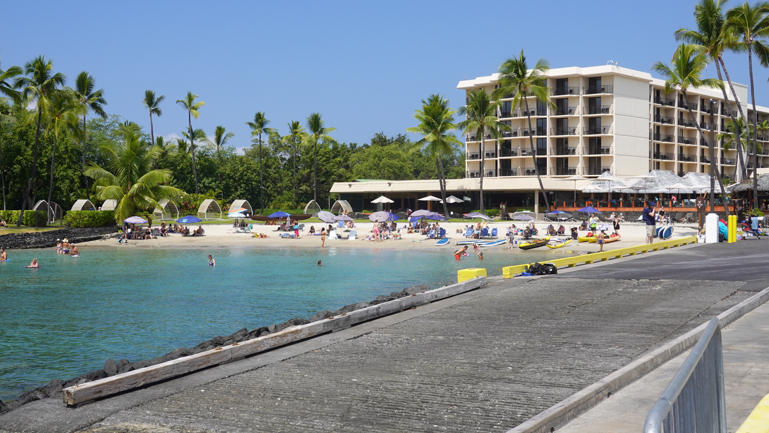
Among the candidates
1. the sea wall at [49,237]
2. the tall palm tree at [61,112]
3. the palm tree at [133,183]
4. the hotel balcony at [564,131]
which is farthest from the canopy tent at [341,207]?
the hotel balcony at [564,131]

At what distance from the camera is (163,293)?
78.2 feet

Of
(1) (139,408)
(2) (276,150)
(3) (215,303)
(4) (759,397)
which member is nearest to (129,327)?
(3) (215,303)

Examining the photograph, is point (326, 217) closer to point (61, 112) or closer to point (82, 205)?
point (61, 112)

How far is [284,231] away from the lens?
1930 inches

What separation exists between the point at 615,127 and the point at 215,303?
60472 millimetres

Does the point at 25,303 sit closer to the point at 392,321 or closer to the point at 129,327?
the point at 129,327

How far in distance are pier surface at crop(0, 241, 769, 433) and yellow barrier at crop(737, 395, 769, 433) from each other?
2.06 metres

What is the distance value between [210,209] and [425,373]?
60503 millimetres

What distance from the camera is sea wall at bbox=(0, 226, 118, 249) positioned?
141 feet

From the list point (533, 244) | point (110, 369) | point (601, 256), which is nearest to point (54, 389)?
point (110, 369)

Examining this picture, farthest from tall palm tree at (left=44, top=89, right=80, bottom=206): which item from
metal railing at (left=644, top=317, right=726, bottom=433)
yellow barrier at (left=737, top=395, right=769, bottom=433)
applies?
metal railing at (left=644, top=317, right=726, bottom=433)

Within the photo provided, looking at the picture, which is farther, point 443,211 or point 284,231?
point 443,211

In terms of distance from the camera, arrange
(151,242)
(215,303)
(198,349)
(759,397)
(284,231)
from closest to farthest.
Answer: (759,397) < (198,349) < (215,303) < (151,242) < (284,231)

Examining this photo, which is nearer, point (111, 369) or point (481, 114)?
point (111, 369)
